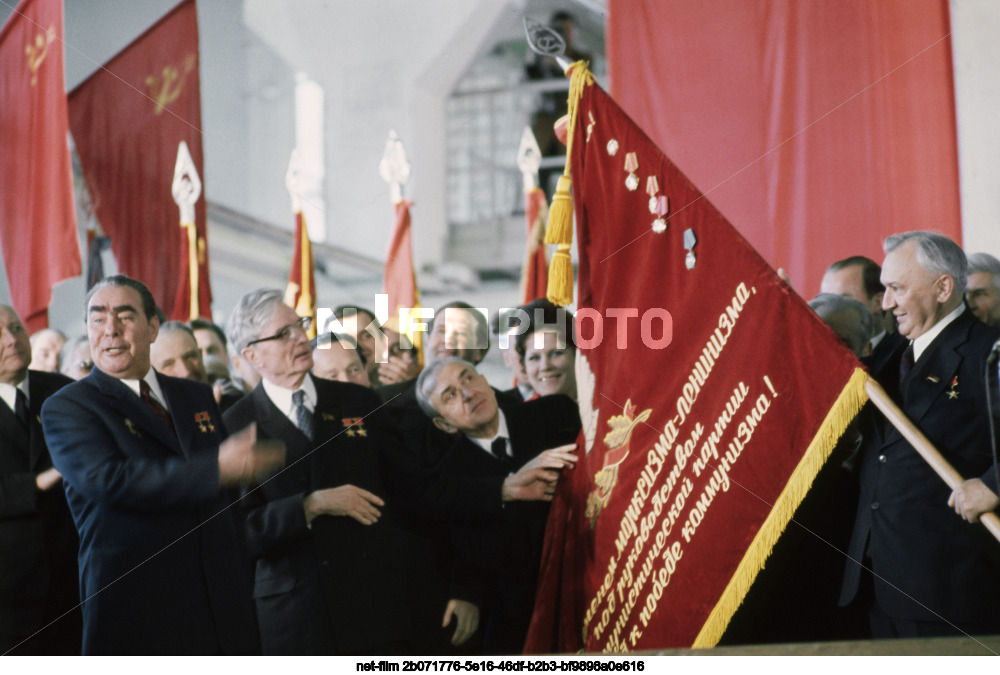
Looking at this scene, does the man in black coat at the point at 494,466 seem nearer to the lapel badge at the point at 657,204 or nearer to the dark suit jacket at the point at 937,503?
the lapel badge at the point at 657,204

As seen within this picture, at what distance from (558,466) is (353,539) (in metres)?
0.53

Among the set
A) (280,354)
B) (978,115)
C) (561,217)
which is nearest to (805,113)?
(978,115)

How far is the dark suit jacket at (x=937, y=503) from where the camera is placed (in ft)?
5.74

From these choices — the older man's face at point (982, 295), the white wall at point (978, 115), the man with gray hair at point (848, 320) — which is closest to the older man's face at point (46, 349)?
the man with gray hair at point (848, 320)

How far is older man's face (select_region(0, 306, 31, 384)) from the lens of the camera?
7.40 ft

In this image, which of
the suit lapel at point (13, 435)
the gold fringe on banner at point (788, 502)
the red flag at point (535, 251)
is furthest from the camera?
the red flag at point (535, 251)

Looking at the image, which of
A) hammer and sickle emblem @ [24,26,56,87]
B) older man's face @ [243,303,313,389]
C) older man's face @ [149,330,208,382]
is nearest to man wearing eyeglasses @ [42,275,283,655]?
older man's face @ [243,303,313,389]

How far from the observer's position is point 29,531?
222 cm

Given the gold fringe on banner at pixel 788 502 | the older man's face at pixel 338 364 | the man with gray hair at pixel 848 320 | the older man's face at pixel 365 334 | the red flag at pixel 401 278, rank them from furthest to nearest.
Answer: the red flag at pixel 401 278, the older man's face at pixel 365 334, the older man's face at pixel 338 364, the man with gray hair at pixel 848 320, the gold fringe on banner at pixel 788 502

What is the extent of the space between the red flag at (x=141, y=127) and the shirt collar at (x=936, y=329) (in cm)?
224

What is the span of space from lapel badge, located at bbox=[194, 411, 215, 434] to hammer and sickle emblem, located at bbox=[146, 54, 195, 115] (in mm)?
1545

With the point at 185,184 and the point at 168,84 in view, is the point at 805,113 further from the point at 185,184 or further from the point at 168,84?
the point at 168,84

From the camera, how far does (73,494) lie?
1.86m

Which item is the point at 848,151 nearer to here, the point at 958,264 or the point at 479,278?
the point at 958,264
